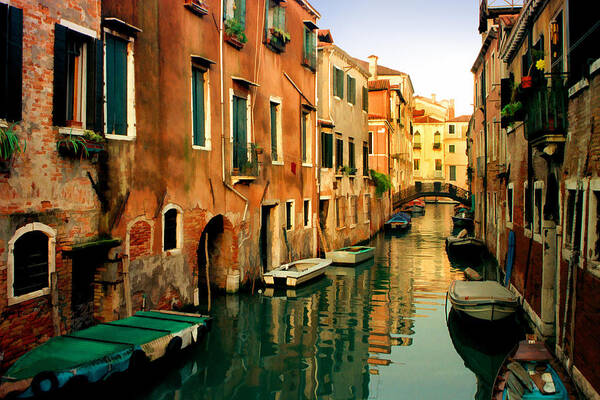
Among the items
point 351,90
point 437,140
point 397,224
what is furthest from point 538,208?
point 437,140

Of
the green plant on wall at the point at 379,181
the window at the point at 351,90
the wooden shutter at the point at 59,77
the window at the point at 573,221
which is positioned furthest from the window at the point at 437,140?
the wooden shutter at the point at 59,77

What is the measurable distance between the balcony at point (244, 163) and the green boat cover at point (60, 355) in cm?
620

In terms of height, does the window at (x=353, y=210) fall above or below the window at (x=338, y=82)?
below

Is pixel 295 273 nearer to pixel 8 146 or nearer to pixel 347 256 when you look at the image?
pixel 347 256

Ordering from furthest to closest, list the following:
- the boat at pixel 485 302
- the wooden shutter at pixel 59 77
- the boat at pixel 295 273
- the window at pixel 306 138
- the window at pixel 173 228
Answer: the window at pixel 306 138 → the boat at pixel 295 273 → the window at pixel 173 228 → the boat at pixel 485 302 → the wooden shutter at pixel 59 77

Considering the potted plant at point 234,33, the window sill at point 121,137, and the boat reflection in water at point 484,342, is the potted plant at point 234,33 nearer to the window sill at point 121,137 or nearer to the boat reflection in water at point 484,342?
the window sill at point 121,137

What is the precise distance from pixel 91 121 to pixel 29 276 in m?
2.60

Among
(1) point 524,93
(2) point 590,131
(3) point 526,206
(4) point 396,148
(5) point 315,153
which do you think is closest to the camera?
(2) point 590,131

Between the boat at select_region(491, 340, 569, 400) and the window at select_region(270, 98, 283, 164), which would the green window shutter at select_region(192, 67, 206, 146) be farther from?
the boat at select_region(491, 340, 569, 400)

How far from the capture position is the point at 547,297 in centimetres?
922

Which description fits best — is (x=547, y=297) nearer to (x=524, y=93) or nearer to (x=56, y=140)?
(x=524, y=93)

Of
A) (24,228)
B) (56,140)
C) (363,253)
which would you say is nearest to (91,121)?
(56,140)

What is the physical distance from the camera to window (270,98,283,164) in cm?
1543

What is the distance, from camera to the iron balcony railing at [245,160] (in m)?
12.8
